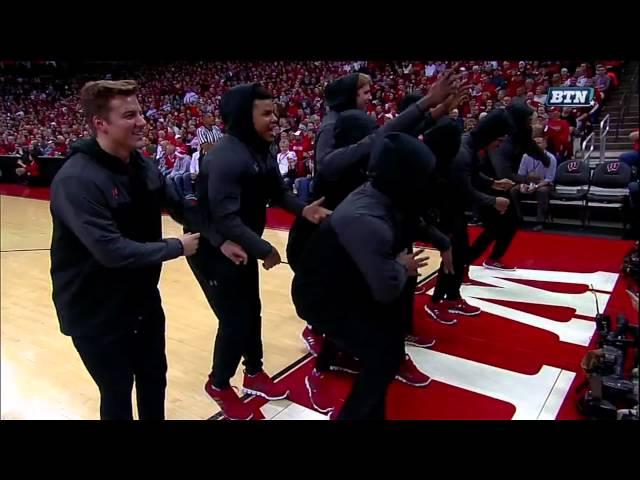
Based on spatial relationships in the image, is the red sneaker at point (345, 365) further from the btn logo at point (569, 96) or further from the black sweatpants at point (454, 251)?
the btn logo at point (569, 96)

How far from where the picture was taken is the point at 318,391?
7.94 ft

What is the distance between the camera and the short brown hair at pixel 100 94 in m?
1.50

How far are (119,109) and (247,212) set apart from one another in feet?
2.33

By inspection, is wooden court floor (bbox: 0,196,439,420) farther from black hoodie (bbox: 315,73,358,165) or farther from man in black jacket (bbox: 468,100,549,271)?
black hoodie (bbox: 315,73,358,165)

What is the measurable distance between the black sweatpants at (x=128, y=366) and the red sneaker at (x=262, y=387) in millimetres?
599

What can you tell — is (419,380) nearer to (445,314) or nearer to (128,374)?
(445,314)

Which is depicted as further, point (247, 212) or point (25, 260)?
point (25, 260)

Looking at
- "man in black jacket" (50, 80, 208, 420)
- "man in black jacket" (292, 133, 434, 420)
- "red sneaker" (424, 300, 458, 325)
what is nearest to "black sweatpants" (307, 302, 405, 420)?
"man in black jacket" (292, 133, 434, 420)

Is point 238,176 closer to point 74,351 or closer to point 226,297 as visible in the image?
point 226,297

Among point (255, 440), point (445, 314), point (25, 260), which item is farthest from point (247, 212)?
point (25, 260)

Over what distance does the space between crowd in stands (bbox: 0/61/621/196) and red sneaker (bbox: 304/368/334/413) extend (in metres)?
1.24

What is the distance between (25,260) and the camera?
5.12 meters

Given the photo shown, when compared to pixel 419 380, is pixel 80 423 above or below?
above

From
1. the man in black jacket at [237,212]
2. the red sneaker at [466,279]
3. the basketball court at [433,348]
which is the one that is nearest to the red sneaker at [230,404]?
the man in black jacket at [237,212]
